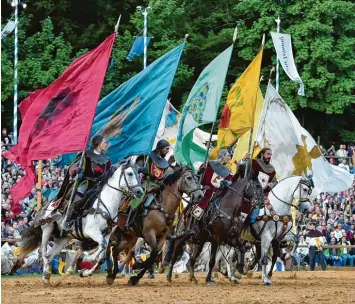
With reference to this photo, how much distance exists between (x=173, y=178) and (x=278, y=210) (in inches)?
128

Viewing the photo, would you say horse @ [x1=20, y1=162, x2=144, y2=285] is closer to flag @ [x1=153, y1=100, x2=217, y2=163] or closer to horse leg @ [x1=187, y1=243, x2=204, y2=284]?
horse leg @ [x1=187, y1=243, x2=204, y2=284]

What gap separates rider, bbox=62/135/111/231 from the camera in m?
26.6

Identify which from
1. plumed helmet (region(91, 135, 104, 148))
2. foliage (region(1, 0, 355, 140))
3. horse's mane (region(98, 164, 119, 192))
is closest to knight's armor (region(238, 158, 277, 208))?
horse's mane (region(98, 164, 119, 192))

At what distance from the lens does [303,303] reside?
2236cm

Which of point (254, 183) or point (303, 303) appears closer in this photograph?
point (303, 303)

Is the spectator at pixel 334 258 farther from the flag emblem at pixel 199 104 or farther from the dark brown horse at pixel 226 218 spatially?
the dark brown horse at pixel 226 218

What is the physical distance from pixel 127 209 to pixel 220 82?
4.35 m

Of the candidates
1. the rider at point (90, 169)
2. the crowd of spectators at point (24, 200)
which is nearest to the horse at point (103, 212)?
the rider at point (90, 169)

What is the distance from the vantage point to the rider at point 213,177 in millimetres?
28641

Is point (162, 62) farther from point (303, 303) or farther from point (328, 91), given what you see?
point (328, 91)

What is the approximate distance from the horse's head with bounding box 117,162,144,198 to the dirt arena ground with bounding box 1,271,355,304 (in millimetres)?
1941

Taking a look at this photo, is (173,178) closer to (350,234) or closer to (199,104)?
(199,104)

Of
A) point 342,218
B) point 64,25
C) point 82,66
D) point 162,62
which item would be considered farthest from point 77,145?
point 64,25

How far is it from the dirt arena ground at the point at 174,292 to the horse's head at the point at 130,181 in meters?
1.94
